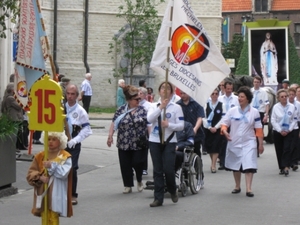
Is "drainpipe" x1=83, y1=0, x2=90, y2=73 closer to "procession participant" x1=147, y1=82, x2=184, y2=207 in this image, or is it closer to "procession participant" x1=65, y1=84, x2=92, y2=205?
"procession participant" x1=65, y1=84, x2=92, y2=205

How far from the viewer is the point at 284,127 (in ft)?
Result: 56.7

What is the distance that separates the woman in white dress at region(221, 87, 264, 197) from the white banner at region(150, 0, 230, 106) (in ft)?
4.36

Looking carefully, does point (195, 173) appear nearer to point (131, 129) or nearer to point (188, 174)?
point (188, 174)

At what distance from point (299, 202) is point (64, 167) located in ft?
17.0

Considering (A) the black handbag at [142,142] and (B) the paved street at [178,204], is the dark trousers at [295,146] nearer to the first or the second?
(B) the paved street at [178,204]

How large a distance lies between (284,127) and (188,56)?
5.21 m

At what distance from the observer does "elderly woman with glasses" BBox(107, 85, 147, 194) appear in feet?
45.0

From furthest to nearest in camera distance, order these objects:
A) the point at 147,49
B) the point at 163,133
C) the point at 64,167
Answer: the point at 147,49
the point at 163,133
the point at 64,167

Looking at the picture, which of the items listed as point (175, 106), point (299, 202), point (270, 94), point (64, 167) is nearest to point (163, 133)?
point (175, 106)

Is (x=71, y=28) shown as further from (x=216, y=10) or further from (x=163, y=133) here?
(x=163, y=133)

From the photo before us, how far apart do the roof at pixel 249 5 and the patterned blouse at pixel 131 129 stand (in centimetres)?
7980

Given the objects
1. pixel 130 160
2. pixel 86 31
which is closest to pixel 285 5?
pixel 86 31

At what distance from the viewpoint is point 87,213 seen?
11758mm

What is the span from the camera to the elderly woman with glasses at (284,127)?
17.1m
